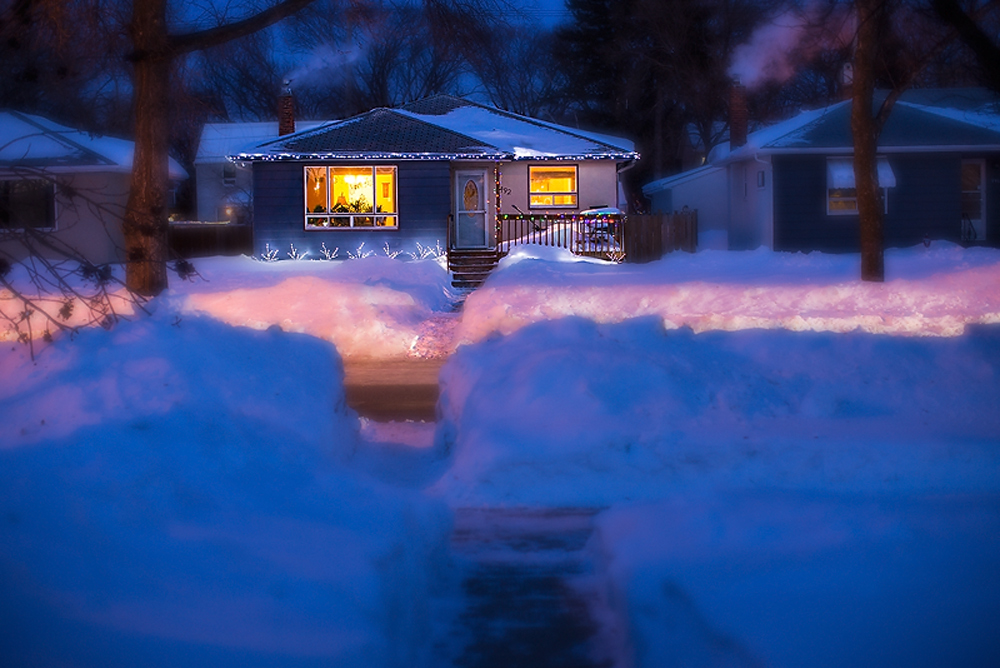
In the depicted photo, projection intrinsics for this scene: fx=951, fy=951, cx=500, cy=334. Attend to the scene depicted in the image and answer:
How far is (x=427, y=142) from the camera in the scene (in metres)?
26.3

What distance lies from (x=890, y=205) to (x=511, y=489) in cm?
2217

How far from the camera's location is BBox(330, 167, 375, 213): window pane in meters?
26.5

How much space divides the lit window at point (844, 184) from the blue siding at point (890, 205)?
154 millimetres

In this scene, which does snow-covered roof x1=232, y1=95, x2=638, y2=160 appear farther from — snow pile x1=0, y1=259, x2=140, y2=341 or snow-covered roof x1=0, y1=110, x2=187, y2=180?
snow pile x1=0, y1=259, x2=140, y2=341

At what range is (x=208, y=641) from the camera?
13.5ft

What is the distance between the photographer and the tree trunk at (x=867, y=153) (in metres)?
15.7

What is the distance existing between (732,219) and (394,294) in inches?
622

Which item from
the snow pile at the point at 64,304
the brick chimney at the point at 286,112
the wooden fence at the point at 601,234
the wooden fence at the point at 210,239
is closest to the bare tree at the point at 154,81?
the snow pile at the point at 64,304

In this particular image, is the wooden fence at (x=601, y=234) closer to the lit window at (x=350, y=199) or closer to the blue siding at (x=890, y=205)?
the blue siding at (x=890, y=205)

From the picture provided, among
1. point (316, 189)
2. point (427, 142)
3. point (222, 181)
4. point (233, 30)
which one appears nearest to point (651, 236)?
point (427, 142)

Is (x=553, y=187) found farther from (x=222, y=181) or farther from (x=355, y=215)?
(x=222, y=181)

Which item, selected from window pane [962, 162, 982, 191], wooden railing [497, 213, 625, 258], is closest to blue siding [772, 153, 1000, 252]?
window pane [962, 162, 982, 191]

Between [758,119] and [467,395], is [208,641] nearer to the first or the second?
[467,395]

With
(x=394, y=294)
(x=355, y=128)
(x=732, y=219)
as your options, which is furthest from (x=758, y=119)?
(x=394, y=294)
